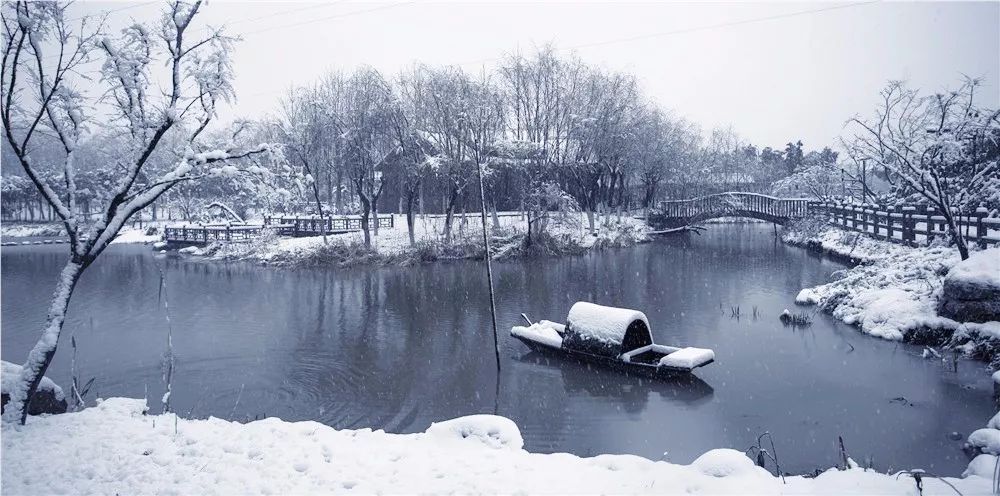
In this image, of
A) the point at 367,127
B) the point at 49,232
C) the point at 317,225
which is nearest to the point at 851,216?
the point at 367,127

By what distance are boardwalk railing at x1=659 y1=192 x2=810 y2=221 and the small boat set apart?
31107 millimetres

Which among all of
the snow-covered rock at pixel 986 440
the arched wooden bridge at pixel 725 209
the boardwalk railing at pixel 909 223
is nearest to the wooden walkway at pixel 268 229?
the arched wooden bridge at pixel 725 209

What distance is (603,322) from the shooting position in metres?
14.4

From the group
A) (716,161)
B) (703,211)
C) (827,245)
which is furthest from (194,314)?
(716,161)

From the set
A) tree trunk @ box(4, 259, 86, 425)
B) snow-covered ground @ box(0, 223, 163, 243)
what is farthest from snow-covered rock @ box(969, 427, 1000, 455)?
snow-covered ground @ box(0, 223, 163, 243)

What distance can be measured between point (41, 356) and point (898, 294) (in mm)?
21064

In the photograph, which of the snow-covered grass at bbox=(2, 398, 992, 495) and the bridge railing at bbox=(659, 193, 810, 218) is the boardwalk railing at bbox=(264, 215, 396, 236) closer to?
the bridge railing at bbox=(659, 193, 810, 218)

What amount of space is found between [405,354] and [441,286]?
420 inches

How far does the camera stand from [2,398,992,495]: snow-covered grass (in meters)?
6.63

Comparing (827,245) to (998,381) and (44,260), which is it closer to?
(998,381)

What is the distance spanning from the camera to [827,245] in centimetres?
3400

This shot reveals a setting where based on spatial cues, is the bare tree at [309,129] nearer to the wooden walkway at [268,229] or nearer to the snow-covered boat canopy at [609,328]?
the wooden walkway at [268,229]

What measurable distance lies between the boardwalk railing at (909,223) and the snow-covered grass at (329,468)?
16246mm

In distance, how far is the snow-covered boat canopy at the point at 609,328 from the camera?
14.0 meters
